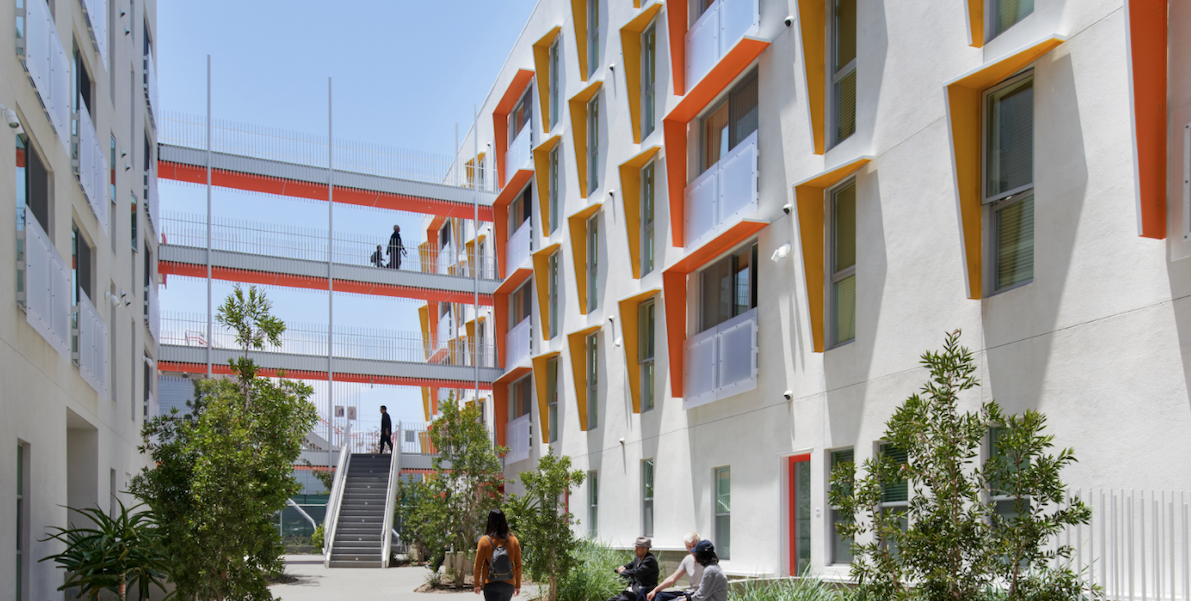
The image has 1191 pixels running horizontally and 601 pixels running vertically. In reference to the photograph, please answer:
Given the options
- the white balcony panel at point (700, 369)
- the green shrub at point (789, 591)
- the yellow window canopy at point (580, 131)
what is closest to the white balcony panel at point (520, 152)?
the yellow window canopy at point (580, 131)

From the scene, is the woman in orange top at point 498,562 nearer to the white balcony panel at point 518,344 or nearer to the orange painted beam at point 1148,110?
the orange painted beam at point 1148,110

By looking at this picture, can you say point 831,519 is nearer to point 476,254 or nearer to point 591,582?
point 591,582

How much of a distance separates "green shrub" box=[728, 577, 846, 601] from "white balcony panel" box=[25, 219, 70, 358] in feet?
28.7

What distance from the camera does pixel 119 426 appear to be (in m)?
19.7

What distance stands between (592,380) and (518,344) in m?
5.92

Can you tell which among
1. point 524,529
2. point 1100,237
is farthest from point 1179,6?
point 524,529

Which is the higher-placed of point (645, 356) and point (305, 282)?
point (305, 282)

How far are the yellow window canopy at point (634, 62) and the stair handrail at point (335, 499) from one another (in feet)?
45.8

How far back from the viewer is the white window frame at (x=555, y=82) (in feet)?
91.1

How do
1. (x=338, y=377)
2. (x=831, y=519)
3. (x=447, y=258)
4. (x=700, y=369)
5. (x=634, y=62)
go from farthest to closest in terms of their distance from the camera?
1. (x=447, y=258)
2. (x=338, y=377)
3. (x=634, y=62)
4. (x=700, y=369)
5. (x=831, y=519)

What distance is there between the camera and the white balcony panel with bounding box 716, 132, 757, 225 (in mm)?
16797

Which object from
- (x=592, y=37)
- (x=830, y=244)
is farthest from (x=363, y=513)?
(x=830, y=244)

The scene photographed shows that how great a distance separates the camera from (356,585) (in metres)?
22.4

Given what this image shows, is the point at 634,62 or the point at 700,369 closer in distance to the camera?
the point at 700,369
